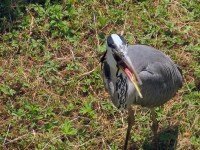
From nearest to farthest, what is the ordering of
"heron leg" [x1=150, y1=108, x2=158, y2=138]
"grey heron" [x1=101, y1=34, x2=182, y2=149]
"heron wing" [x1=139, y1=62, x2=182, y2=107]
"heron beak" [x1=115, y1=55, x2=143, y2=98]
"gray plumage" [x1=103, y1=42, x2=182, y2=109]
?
"heron beak" [x1=115, y1=55, x2=143, y2=98], "grey heron" [x1=101, y1=34, x2=182, y2=149], "gray plumage" [x1=103, y1=42, x2=182, y2=109], "heron wing" [x1=139, y1=62, x2=182, y2=107], "heron leg" [x1=150, y1=108, x2=158, y2=138]

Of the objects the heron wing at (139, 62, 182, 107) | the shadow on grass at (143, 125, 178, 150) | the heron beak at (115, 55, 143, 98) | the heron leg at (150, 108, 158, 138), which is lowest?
the shadow on grass at (143, 125, 178, 150)

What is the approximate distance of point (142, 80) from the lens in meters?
4.71

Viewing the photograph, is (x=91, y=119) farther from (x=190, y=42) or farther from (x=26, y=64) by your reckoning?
(x=190, y=42)

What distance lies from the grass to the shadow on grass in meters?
0.02

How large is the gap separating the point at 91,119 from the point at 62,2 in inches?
64.0

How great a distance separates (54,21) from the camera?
20.1 ft

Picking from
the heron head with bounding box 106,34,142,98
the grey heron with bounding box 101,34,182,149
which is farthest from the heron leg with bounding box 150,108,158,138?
the heron head with bounding box 106,34,142,98

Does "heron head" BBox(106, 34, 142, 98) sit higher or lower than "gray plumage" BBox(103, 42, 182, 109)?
higher

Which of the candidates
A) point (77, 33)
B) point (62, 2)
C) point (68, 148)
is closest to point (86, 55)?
point (77, 33)

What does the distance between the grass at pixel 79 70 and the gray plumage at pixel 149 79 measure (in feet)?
1.45

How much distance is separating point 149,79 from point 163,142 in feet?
2.41

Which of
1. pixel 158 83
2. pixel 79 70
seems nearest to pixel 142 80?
pixel 158 83

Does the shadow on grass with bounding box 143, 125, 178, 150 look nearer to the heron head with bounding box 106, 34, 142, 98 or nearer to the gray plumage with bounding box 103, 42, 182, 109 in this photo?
the gray plumage with bounding box 103, 42, 182, 109

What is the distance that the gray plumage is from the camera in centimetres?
466
